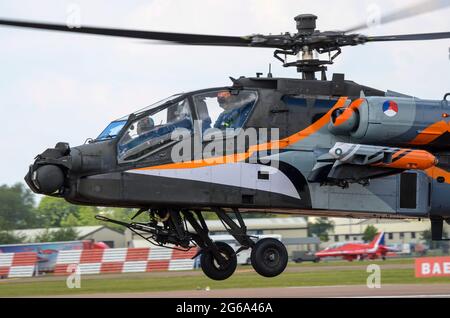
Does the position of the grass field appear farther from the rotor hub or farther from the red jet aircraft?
the red jet aircraft

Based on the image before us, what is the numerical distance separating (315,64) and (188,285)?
14581 mm

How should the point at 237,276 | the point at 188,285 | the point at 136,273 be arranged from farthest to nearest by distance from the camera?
1. the point at 136,273
2. the point at 237,276
3. the point at 188,285

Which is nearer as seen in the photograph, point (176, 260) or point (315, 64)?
point (315, 64)

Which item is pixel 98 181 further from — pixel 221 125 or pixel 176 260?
pixel 176 260

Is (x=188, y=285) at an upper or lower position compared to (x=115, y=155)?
lower

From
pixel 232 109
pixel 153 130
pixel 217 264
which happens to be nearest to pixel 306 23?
pixel 232 109

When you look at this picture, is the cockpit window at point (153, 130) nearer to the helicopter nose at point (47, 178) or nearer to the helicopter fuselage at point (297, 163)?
the helicopter fuselage at point (297, 163)

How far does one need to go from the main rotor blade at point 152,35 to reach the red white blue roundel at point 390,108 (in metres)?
2.38

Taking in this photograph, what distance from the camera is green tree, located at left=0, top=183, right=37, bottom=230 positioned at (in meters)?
49.2

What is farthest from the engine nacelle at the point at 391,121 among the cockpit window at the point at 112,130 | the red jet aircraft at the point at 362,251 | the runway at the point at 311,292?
the red jet aircraft at the point at 362,251

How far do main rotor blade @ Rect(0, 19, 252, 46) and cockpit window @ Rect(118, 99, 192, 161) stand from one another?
0.96 m

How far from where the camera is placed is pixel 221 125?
13.4 m

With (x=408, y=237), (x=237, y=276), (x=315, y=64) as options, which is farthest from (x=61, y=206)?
(x=315, y=64)

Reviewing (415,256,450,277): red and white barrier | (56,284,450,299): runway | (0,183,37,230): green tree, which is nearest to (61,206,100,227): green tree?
(0,183,37,230): green tree
